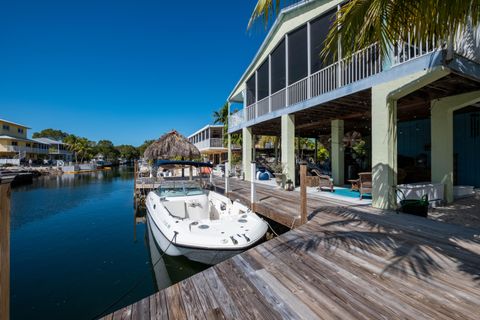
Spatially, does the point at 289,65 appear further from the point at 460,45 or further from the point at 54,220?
the point at 54,220

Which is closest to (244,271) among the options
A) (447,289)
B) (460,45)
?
(447,289)

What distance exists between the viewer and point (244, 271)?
127 inches

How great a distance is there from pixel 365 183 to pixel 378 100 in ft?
8.43

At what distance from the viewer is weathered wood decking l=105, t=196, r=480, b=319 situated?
2338mm

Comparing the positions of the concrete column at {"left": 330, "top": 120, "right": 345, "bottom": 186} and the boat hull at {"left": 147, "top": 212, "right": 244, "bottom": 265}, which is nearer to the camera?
the boat hull at {"left": 147, "top": 212, "right": 244, "bottom": 265}

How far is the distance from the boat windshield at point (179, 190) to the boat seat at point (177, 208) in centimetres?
37

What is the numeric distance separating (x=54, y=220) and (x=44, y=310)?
8811mm

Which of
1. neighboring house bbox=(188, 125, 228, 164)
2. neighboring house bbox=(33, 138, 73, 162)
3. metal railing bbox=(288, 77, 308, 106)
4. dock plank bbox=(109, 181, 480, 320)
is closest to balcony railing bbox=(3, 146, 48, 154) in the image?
neighboring house bbox=(33, 138, 73, 162)

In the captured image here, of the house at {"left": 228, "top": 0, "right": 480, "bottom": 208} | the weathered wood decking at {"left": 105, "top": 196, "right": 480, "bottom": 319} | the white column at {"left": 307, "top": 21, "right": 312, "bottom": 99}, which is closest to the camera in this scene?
the weathered wood decking at {"left": 105, "top": 196, "right": 480, "bottom": 319}

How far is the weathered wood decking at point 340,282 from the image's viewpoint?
7.67 ft

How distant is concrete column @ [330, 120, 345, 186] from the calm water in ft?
27.0

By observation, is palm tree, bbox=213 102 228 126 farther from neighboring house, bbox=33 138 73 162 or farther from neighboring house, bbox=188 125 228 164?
neighboring house, bbox=33 138 73 162

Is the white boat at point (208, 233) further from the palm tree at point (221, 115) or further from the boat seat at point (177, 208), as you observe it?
the palm tree at point (221, 115)

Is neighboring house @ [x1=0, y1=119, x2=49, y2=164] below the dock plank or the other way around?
the other way around
